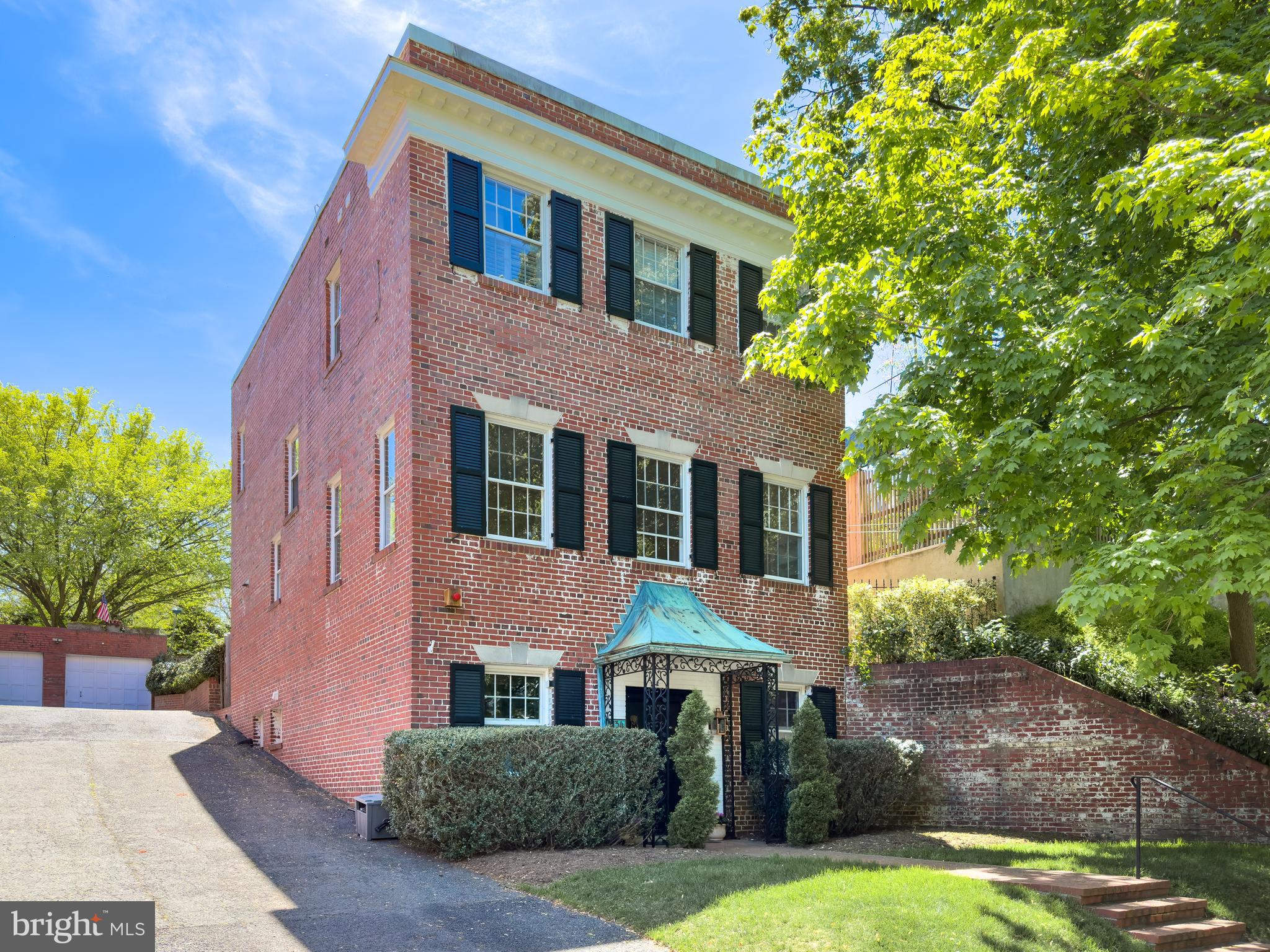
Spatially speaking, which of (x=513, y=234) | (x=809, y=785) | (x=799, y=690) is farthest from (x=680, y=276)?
(x=809, y=785)

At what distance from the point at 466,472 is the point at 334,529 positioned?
14.1 feet

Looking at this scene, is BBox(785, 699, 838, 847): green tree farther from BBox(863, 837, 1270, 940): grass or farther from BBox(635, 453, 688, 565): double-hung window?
BBox(635, 453, 688, 565): double-hung window

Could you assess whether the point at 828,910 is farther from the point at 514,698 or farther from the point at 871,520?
the point at 871,520

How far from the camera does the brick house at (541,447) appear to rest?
13.0 m

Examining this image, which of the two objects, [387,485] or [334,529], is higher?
[387,485]

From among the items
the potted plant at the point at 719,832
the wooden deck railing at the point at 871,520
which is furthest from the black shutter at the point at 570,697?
the wooden deck railing at the point at 871,520

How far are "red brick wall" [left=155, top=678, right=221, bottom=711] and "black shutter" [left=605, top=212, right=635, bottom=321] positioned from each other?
54.3 ft

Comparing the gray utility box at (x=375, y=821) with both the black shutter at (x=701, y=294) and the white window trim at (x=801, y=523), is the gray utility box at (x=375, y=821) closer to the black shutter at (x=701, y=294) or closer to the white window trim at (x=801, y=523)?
the white window trim at (x=801, y=523)

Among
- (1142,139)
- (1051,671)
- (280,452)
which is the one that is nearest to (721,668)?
(1051,671)

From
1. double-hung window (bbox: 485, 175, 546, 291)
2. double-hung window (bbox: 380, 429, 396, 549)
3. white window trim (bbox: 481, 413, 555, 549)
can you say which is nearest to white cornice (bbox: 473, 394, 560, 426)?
white window trim (bbox: 481, 413, 555, 549)

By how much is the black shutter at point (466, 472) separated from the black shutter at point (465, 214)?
2005mm

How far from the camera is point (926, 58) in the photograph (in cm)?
1255

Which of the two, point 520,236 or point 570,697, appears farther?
point 520,236

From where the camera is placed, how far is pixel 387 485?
14055 mm
